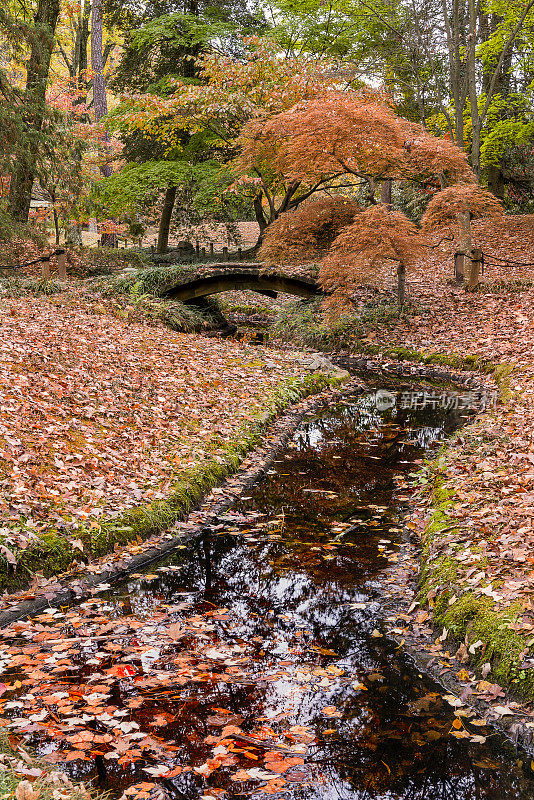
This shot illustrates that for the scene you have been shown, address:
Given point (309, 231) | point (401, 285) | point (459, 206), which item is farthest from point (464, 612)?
point (309, 231)

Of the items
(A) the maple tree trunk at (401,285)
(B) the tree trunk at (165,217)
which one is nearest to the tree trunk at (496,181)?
(A) the maple tree trunk at (401,285)

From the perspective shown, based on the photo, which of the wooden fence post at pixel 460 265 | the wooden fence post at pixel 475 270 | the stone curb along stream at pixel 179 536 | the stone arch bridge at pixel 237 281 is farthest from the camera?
the wooden fence post at pixel 460 265

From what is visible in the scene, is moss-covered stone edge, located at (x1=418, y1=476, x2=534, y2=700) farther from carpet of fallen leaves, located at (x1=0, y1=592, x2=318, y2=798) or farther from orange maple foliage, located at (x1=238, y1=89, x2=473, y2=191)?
orange maple foliage, located at (x1=238, y1=89, x2=473, y2=191)

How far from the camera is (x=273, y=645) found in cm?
458

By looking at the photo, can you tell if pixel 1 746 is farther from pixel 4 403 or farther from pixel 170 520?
pixel 4 403

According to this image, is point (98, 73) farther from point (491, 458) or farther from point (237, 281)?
point (491, 458)

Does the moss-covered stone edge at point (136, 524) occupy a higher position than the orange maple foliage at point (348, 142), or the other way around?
the orange maple foliage at point (348, 142)

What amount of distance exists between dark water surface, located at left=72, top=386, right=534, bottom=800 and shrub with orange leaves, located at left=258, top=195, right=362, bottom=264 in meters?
8.88

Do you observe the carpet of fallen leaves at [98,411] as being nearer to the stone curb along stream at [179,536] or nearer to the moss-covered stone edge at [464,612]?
the stone curb along stream at [179,536]

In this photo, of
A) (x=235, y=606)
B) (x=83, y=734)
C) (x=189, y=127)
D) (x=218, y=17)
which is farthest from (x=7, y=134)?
(x=83, y=734)

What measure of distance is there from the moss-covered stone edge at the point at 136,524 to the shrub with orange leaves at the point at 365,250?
5.68 meters

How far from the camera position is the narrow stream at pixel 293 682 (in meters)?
3.34

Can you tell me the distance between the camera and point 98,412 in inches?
317

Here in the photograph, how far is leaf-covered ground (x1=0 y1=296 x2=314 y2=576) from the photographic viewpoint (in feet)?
19.9
